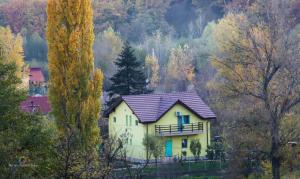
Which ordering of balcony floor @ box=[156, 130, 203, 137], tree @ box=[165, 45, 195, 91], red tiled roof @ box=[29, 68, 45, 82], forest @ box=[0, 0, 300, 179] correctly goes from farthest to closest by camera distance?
1. red tiled roof @ box=[29, 68, 45, 82]
2. tree @ box=[165, 45, 195, 91]
3. balcony floor @ box=[156, 130, 203, 137]
4. forest @ box=[0, 0, 300, 179]

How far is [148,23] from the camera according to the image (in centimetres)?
9162

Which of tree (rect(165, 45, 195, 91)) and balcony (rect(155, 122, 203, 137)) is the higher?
tree (rect(165, 45, 195, 91))

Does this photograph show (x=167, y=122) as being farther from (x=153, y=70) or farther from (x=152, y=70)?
(x=152, y=70)

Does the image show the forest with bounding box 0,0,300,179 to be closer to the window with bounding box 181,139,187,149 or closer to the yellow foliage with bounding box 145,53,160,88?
the yellow foliage with bounding box 145,53,160,88

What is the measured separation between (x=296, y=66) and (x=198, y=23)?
67.2m

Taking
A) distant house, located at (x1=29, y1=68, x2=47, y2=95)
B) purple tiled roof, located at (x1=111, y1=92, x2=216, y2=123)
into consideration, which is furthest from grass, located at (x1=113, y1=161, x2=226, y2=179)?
distant house, located at (x1=29, y1=68, x2=47, y2=95)

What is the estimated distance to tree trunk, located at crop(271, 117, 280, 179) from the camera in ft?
76.5

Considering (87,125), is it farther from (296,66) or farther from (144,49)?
(144,49)

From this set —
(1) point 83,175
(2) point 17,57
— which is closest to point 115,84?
(2) point 17,57

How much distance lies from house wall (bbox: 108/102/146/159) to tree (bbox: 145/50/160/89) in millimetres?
21083

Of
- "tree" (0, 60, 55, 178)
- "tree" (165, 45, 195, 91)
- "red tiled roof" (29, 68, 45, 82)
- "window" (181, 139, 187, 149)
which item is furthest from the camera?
"red tiled roof" (29, 68, 45, 82)

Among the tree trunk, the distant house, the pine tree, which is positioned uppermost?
the distant house

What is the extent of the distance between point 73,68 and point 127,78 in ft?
40.3

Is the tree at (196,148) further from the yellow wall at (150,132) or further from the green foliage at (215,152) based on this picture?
the yellow wall at (150,132)
